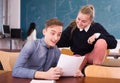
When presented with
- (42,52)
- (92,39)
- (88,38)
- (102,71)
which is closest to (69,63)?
(102,71)

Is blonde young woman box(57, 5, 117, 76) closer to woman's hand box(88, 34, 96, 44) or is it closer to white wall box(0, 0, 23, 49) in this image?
woman's hand box(88, 34, 96, 44)

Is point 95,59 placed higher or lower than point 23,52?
lower

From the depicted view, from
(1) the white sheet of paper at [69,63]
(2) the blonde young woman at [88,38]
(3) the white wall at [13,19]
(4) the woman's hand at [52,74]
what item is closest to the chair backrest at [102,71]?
(1) the white sheet of paper at [69,63]

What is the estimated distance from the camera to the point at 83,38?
2.44m

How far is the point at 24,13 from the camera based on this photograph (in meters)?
6.88

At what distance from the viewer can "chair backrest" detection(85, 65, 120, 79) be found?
5.42 ft

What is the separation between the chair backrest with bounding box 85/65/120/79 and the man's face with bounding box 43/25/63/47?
35cm

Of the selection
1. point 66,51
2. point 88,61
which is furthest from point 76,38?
point 66,51

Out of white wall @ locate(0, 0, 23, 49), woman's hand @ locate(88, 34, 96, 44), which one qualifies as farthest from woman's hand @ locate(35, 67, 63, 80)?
white wall @ locate(0, 0, 23, 49)

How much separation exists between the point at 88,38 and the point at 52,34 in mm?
673

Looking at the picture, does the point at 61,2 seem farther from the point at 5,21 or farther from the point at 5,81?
the point at 5,81

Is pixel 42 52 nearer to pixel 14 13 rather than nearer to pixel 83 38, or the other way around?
pixel 83 38

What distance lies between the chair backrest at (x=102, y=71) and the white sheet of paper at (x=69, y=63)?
0.34 ft

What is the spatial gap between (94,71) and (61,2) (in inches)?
194
